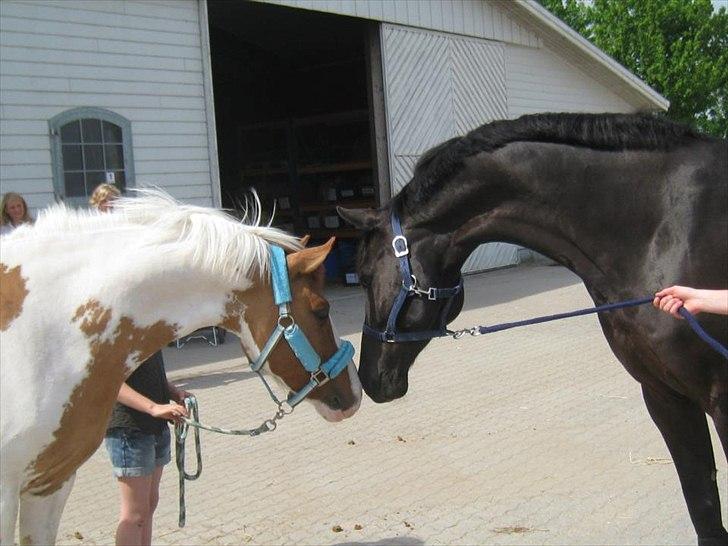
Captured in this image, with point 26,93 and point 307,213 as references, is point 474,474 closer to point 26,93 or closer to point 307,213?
point 26,93

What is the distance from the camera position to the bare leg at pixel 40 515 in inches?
89.4

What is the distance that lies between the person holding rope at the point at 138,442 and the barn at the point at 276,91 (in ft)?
20.6

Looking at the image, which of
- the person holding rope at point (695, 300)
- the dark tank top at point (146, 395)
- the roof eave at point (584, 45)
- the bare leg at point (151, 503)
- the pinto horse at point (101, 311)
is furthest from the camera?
the roof eave at point (584, 45)

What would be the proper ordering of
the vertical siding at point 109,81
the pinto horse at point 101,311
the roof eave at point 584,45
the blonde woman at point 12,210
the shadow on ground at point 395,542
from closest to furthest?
the pinto horse at point 101,311, the shadow on ground at point 395,542, the blonde woman at point 12,210, the vertical siding at point 109,81, the roof eave at point 584,45

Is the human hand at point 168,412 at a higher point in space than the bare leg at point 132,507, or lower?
higher

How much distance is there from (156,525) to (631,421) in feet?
11.0

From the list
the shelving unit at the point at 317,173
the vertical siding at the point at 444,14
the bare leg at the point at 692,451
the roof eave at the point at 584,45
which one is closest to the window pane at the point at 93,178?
the vertical siding at the point at 444,14

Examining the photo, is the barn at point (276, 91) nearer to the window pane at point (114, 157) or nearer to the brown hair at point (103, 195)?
the window pane at point (114, 157)

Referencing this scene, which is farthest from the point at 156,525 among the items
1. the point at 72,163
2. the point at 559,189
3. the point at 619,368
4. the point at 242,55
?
the point at 242,55

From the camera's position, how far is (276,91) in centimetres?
1822

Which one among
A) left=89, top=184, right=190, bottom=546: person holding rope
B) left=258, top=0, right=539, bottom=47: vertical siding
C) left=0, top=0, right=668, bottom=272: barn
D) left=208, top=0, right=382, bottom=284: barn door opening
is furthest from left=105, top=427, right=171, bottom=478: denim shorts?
left=208, top=0, right=382, bottom=284: barn door opening

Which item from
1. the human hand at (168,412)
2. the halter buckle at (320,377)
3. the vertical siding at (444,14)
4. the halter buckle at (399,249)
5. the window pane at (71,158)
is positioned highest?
the vertical siding at (444,14)

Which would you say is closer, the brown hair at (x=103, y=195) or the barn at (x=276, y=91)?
the brown hair at (x=103, y=195)

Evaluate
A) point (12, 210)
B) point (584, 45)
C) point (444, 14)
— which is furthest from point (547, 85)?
point (12, 210)
